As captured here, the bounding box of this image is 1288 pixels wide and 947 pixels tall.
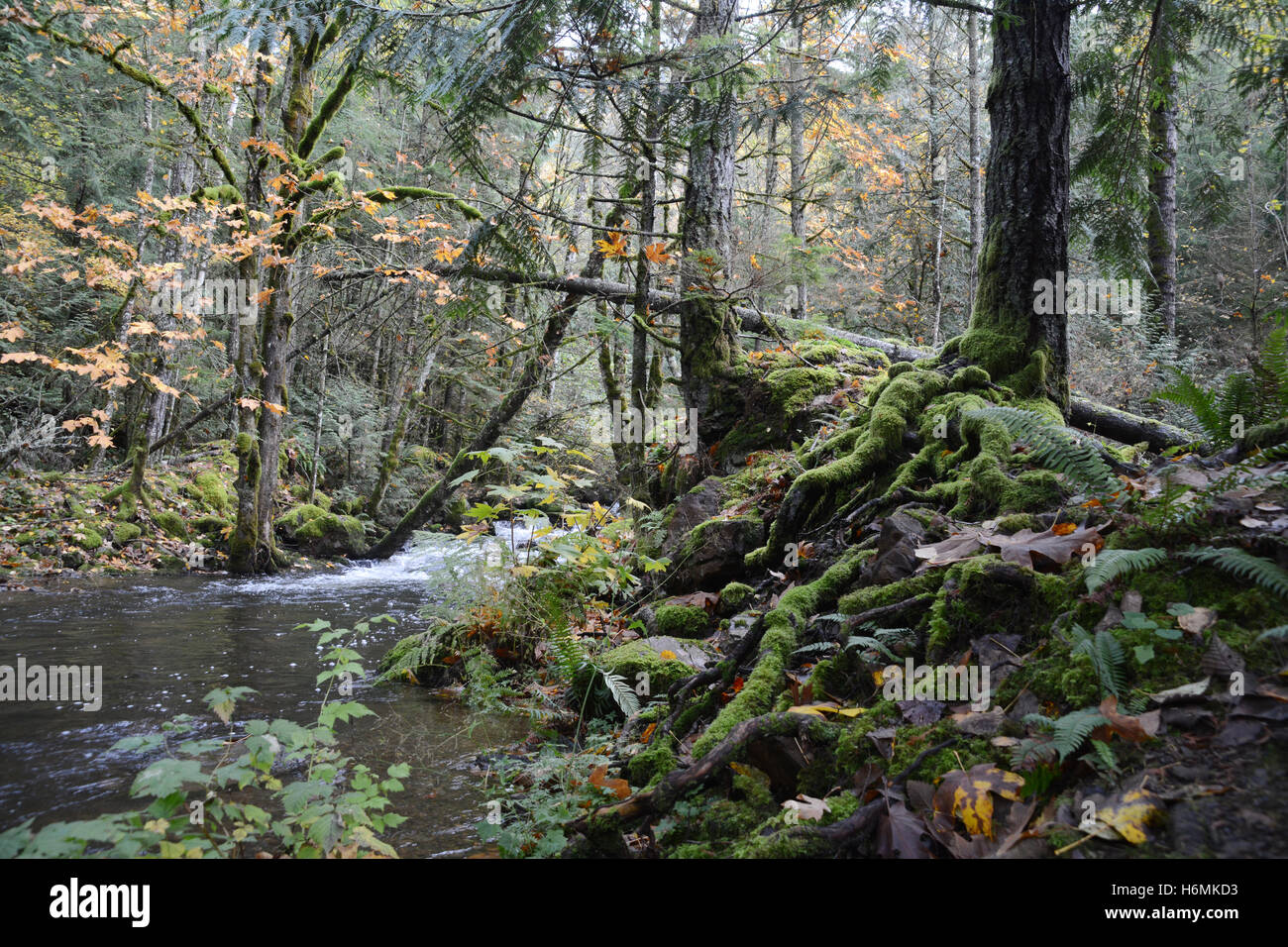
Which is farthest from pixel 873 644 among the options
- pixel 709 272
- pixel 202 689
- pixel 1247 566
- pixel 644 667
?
pixel 709 272

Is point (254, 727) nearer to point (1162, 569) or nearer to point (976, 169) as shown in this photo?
point (1162, 569)

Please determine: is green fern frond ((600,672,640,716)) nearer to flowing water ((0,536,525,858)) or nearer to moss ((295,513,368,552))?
flowing water ((0,536,525,858))

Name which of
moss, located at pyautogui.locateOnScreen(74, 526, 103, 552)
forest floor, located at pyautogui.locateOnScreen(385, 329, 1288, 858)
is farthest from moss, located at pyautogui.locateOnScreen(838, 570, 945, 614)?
moss, located at pyautogui.locateOnScreen(74, 526, 103, 552)

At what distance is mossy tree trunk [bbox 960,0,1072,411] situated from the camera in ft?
16.4

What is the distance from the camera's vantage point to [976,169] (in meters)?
13.5

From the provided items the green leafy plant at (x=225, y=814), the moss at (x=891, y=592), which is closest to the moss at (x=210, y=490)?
the green leafy plant at (x=225, y=814)

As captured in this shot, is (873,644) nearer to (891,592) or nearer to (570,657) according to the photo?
(891,592)

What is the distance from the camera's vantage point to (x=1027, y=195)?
16.6ft

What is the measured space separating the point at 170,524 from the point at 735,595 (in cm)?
1191

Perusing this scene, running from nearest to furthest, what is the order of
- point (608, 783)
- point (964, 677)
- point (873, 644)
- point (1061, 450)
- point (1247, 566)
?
point (1247, 566) < point (964, 677) < point (873, 644) < point (1061, 450) < point (608, 783)

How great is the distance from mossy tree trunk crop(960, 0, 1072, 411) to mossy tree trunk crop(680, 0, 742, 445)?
2.76 metres

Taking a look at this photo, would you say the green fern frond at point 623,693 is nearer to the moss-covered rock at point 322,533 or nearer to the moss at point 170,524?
the moss-covered rock at point 322,533
